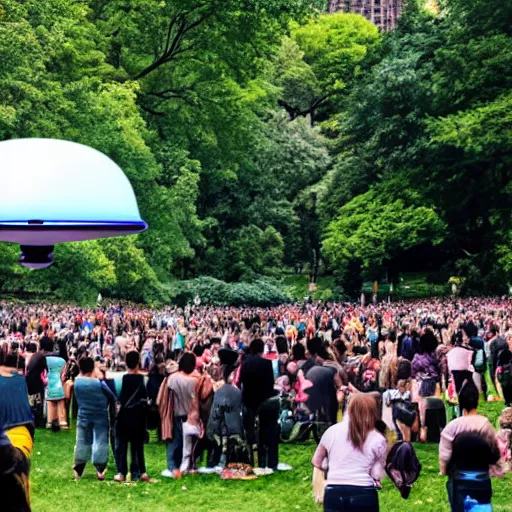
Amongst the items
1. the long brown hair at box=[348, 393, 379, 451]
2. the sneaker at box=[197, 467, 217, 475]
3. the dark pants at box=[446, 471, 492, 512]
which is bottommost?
the sneaker at box=[197, 467, 217, 475]

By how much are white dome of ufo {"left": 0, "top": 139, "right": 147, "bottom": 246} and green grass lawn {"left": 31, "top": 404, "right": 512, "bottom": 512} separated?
4682mm

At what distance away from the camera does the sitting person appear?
6.75 meters

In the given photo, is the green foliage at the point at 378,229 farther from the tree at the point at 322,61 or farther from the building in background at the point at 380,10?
Answer: the building in background at the point at 380,10

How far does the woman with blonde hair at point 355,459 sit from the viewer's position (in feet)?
20.6

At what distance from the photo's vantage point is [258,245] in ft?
176

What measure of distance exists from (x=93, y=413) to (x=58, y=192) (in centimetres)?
587

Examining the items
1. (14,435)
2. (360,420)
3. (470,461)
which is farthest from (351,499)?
(14,435)

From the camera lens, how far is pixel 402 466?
757cm

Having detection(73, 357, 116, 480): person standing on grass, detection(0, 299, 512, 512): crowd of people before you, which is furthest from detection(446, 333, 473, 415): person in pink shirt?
detection(73, 357, 116, 480): person standing on grass

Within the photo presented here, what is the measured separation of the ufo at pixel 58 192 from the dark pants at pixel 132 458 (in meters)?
5.24

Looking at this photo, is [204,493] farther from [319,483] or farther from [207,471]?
[319,483]

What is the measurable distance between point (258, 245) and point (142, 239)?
51.0ft

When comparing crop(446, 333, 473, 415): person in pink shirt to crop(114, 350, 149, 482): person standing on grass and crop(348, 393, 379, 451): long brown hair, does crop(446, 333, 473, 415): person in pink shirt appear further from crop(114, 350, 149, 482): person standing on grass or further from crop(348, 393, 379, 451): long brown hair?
crop(348, 393, 379, 451): long brown hair

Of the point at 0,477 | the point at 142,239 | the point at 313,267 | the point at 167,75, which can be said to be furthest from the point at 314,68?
the point at 0,477
